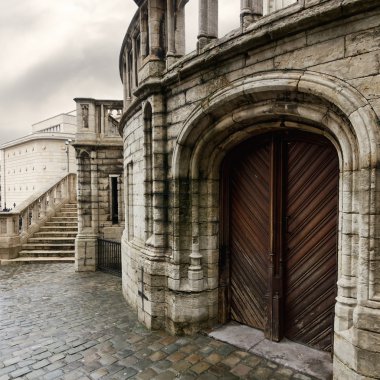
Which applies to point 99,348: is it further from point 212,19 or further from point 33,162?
point 33,162

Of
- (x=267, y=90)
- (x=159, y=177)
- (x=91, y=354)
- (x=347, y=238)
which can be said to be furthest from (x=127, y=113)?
(x=347, y=238)

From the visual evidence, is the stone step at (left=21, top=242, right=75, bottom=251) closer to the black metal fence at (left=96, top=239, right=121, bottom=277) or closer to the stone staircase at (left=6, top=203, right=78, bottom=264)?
the stone staircase at (left=6, top=203, right=78, bottom=264)

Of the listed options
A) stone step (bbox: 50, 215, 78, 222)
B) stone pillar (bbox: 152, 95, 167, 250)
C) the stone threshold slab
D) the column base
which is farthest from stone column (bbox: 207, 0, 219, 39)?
stone step (bbox: 50, 215, 78, 222)

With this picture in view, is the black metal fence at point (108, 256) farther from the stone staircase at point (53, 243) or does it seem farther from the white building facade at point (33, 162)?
the white building facade at point (33, 162)

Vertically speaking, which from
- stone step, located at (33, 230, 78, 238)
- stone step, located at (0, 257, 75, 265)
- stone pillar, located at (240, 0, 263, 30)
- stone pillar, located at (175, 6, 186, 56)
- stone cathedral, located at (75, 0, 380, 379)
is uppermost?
stone pillar, located at (175, 6, 186, 56)

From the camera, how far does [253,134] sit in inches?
164

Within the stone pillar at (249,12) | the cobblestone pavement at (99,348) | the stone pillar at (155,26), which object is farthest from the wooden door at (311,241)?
the stone pillar at (155,26)

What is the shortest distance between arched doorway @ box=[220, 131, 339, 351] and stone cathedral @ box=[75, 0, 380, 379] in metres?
0.02

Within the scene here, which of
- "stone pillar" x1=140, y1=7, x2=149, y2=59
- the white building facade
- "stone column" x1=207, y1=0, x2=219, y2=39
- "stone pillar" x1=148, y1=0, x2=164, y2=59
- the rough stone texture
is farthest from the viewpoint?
the white building facade

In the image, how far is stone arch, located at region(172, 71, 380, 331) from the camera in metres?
2.68

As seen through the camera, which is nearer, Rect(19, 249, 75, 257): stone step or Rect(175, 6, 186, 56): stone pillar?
Rect(175, 6, 186, 56): stone pillar

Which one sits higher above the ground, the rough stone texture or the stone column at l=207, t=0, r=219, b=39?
the stone column at l=207, t=0, r=219, b=39

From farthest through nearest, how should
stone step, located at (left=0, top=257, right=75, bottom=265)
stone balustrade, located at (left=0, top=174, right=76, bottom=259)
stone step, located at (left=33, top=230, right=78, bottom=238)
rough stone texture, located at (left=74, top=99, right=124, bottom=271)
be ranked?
stone step, located at (left=33, top=230, right=78, bottom=238) < stone balustrade, located at (left=0, top=174, right=76, bottom=259) < stone step, located at (left=0, top=257, right=75, bottom=265) < rough stone texture, located at (left=74, top=99, right=124, bottom=271)

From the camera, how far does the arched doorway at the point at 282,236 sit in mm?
3725
